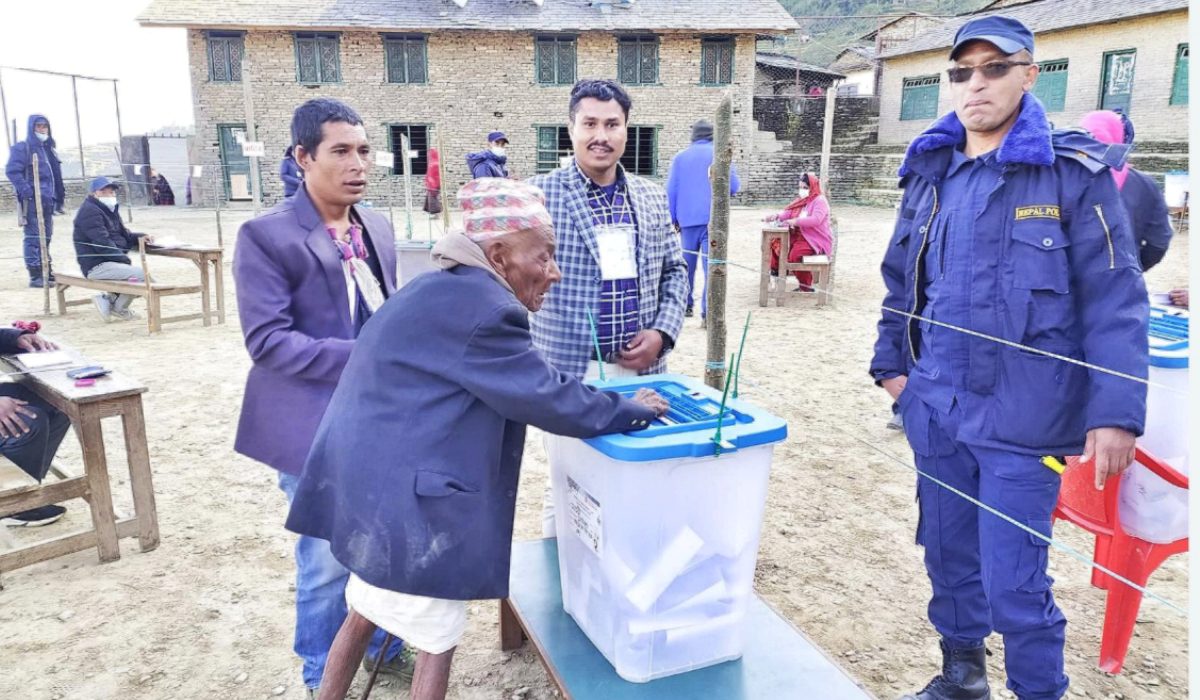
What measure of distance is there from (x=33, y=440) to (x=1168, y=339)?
4606mm

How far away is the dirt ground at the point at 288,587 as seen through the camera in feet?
8.93

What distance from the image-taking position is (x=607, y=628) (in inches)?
83.9

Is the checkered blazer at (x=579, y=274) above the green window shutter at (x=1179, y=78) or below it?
below

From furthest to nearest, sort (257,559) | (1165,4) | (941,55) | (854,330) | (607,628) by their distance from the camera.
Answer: (941,55) → (1165,4) → (854,330) → (257,559) → (607,628)

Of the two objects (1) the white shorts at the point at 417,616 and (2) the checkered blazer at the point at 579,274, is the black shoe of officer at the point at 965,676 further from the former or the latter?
(1) the white shorts at the point at 417,616

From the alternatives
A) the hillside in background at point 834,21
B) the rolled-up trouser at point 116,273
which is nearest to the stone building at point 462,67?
the rolled-up trouser at point 116,273

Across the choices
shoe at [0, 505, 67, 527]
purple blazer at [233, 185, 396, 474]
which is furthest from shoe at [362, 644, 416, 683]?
shoe at [0, 505, 67, 527]

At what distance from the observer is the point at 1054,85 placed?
22891mm

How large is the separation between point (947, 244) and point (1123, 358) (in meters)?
0.51

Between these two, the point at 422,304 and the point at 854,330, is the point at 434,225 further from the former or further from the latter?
the point at 422,304

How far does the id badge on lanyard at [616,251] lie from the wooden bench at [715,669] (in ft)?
3.53

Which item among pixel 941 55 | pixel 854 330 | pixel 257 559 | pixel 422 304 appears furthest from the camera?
pixel 941 55

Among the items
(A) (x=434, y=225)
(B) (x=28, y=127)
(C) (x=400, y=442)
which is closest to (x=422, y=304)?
(C) (x=400, y=442)

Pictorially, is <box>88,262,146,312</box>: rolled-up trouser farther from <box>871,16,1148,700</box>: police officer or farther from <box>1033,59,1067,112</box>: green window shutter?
<box>1033,59,1067,112</box>: green window shutter
